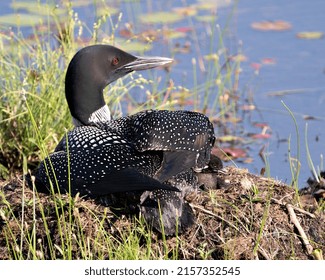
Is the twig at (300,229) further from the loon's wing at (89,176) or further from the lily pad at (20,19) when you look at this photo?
the lily pad at (20,19)

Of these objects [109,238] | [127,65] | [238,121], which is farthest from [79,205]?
[238,121]

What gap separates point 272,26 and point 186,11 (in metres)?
0.86

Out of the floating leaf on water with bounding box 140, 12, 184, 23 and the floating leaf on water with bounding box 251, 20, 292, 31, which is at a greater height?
the floating leaf on water with bounding box 140, 12, 184, 23

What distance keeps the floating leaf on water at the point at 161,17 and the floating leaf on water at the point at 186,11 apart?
7cm

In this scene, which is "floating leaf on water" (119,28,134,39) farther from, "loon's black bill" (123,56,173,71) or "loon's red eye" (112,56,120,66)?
"loon's red eye" (112,56,120,66)

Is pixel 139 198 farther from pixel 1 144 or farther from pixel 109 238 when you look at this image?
pixel 1 144

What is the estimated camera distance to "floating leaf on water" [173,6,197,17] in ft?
29.3

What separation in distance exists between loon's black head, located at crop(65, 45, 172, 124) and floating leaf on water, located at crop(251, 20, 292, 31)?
10.5 feet

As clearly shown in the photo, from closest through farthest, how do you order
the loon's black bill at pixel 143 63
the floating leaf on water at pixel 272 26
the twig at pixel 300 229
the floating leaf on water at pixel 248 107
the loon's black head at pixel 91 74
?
the twig at pixel 300 229, the loon's black head at pixel 91 74, the loon's black bill at pixel 143 63, the floating leaf on water at pixel 248 107, the floating leaf on water at pixel 272 26

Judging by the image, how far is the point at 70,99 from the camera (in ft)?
18.2

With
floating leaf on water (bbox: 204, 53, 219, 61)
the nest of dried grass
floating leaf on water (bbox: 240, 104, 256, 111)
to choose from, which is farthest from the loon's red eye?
floating leaf on water (bbox: 240, 104, 256, 111)

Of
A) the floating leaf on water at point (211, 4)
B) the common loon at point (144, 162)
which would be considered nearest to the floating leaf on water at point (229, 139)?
the floating leaf on water at point (211, 4)

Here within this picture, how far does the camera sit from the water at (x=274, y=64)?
7.25 m
